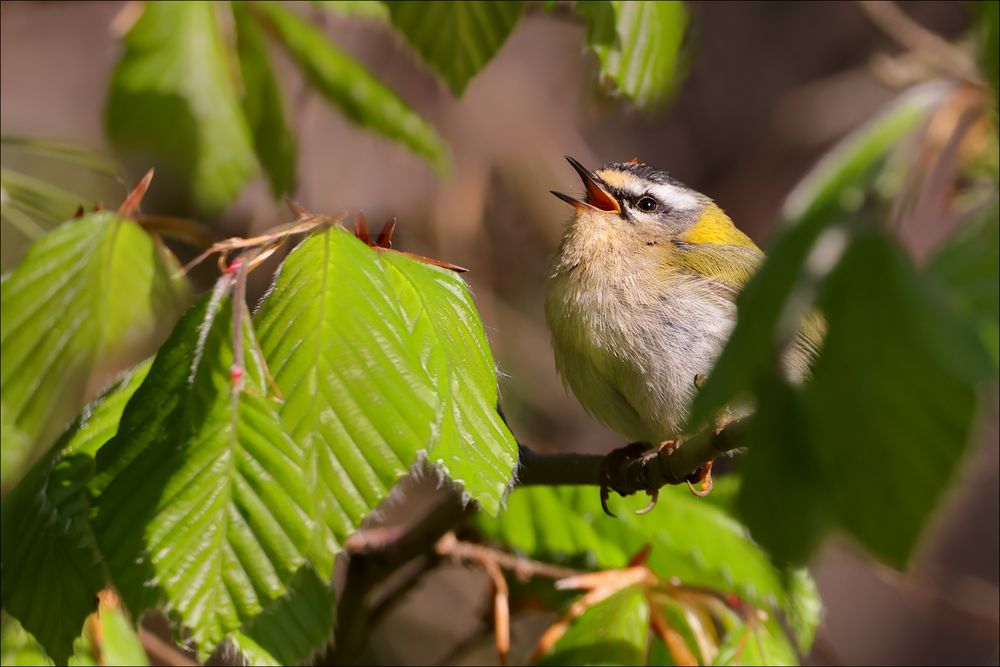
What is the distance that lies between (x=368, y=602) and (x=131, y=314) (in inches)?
40.4

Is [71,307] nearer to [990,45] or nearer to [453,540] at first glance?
[453,540]

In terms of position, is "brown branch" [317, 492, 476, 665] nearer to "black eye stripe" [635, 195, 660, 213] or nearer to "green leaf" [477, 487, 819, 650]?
"green leaf" [477, 487, 819, 650]

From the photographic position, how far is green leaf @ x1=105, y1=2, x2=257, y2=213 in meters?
3.06

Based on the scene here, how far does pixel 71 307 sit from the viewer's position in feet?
6.41

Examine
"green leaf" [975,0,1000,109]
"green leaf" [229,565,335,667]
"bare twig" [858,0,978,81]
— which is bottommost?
"green leaf" [229,565,335,667]

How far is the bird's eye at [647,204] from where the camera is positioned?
3.30 meters

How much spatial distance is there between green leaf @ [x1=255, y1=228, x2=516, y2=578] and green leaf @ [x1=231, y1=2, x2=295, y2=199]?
1669 millimetres

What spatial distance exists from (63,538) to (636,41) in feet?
4.47

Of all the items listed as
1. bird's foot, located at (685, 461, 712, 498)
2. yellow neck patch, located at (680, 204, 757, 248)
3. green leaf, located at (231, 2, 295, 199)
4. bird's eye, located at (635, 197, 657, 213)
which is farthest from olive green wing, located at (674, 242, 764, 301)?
green leaf, located at (231, 2, 295, 199)

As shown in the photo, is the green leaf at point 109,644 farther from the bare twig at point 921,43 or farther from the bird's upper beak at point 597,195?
the bare twig at point 921,43

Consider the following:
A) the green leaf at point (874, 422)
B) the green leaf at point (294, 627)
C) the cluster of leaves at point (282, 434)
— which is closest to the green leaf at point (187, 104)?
the green leaf at point (294, 627)

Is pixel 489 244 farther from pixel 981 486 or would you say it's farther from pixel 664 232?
pixel 981 486

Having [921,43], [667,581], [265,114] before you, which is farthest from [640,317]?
[921,43]

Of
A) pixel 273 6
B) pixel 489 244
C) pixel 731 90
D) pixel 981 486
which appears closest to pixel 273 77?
pixel 273 6
